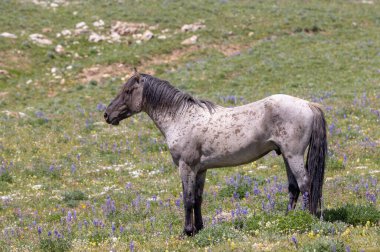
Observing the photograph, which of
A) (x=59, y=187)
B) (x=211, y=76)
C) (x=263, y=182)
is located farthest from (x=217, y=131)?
(x=211, y=76)

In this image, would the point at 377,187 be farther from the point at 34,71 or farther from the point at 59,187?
the point at 34,71

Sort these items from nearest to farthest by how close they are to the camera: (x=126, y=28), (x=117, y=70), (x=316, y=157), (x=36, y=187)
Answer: (x=316, y=157), (x=36, y=187), (x=117, y=70), (x=126, y=28)

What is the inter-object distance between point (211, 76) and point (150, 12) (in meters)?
16.6

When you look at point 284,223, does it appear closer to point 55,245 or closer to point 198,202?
point 198,202

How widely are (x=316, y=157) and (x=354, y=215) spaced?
4.20ft

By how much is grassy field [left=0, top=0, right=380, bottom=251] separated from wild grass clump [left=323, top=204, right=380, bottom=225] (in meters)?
0.03

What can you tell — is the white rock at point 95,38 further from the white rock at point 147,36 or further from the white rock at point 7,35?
the white rock at point 7,35

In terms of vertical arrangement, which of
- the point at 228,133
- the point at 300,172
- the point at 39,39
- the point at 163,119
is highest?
the point at 228,133

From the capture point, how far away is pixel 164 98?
10508 millimetres

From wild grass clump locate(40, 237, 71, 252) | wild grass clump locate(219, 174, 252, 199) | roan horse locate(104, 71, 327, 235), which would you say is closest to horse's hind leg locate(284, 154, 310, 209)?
roan horse locate(104, 71, 327, 235)

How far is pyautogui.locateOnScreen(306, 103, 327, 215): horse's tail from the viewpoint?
936 cm

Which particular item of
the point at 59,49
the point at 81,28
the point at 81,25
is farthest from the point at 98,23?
the point at 59,49

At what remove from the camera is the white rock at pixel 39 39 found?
125ft

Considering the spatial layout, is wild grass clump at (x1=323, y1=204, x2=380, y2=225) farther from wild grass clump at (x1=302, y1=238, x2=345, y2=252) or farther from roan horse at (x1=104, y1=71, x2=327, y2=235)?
wild grass clump at (x1=302, y1=238, x2=345, y2=252)
